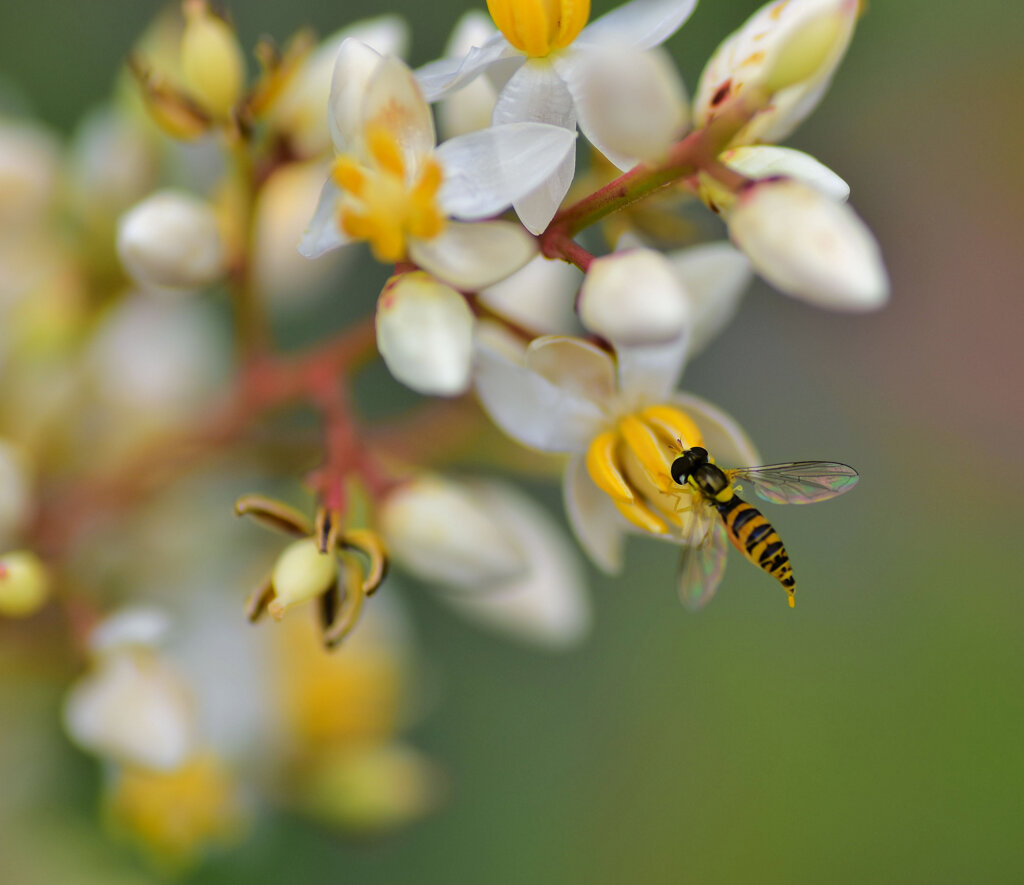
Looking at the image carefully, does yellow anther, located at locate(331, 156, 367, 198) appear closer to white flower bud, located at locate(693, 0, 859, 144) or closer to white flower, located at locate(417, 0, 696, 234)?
white flower, located at locate(417, 0, 696, 234)

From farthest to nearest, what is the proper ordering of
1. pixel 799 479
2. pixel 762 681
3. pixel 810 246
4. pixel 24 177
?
pixel 762 681
pixel 24 177
pixel 799 479
pixel 810 246

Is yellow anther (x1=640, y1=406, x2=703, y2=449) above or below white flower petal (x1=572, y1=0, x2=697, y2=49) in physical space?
below

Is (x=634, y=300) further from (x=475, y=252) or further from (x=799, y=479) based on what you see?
(x=799, y=479)

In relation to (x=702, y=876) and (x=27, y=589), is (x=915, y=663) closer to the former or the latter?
(x=702, y=876)

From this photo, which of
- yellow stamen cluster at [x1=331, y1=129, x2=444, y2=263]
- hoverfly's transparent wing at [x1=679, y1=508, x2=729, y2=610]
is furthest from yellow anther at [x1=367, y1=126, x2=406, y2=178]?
hoverfly's transparent wing at [x1=679, y1=508, x2=729, y2=610]

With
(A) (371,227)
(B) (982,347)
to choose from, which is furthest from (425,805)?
(B) (982,347)

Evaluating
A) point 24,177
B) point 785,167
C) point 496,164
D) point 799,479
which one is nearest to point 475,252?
point 496,164
